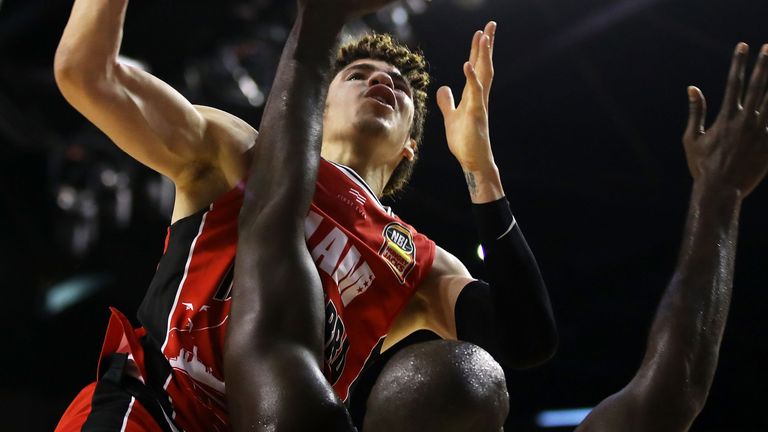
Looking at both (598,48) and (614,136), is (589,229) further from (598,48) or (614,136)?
(598,48)

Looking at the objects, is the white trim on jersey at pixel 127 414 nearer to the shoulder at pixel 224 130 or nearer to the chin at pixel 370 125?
the shoulder at pixel 224 130

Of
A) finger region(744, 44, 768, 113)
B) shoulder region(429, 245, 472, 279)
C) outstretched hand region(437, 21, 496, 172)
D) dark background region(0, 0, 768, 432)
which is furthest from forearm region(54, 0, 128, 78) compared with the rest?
dark background region(0, 0, 768, 432)

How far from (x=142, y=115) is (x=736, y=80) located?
1.11m

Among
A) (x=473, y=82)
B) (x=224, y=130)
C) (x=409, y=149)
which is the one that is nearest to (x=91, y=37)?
(x=224, y=130)

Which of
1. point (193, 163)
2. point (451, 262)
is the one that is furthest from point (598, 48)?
point (193, 163)

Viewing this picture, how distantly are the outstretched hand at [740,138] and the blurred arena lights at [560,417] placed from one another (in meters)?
4.54

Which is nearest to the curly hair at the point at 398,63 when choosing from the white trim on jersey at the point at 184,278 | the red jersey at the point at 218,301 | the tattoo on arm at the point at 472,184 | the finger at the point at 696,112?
the tattoo on arm at the point at 472,184

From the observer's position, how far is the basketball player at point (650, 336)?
44.3 inches

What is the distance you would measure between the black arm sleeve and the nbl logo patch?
0.65 feet

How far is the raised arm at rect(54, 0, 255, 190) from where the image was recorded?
1.65 m

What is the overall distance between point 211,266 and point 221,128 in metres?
0.29

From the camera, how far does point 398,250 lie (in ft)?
7.18

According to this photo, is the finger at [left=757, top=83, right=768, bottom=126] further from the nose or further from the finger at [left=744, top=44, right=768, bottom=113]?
the nose

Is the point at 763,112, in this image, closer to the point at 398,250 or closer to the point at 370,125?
the point at 398,250
